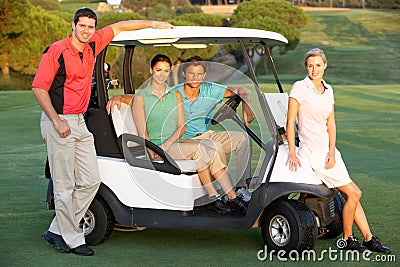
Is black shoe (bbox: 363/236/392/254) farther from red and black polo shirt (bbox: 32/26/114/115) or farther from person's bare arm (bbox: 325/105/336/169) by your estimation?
red and black polo shirt (bbox: 32/26/114/115)

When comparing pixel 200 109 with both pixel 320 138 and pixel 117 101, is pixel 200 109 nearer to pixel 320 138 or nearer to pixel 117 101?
pixel 117 101

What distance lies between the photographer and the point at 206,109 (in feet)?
18.2

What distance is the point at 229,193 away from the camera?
520cm

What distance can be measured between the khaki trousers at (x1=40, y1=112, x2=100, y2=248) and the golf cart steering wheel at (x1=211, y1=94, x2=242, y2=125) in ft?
2.99

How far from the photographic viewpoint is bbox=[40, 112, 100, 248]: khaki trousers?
5.14 meters

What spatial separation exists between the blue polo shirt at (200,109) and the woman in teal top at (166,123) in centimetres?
5

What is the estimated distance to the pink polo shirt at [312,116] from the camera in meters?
5.03

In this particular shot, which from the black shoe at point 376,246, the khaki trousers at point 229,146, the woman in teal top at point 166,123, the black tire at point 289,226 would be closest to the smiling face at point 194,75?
the woman in teal top at point 166,123

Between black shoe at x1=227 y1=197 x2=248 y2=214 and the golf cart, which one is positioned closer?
the golf cart

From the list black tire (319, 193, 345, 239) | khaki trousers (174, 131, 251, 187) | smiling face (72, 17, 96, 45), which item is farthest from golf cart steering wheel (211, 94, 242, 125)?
smiling face (72, 17, 96, 45)

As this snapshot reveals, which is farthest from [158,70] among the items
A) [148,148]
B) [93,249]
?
[93,249]

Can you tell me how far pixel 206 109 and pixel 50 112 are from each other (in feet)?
3.80

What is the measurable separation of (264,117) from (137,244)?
4.49 ft

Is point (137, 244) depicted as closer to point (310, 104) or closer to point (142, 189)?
point (142, 189)
